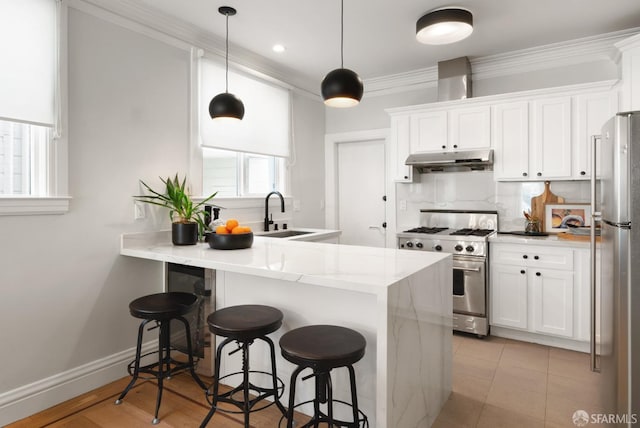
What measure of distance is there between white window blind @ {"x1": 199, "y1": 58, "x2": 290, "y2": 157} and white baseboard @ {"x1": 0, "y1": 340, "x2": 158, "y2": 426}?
6.00 ft

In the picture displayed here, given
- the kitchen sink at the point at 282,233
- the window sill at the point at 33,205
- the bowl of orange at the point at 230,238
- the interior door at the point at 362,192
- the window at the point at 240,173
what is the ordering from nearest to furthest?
the window sill at the point at 33,205
the bowl of orange at the point at 230,238
the window at the point at 240,173
the kitchen sink at the point at 282,233
the interior door at the point at 362,192

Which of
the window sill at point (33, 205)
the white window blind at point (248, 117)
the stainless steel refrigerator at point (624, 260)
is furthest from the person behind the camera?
the white window blind at point (248, 117)

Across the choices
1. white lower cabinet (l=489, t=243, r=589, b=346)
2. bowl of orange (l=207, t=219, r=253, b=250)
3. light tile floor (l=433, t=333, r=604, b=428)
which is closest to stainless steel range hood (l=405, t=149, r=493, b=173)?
white lower cabinet (l=489, t=243, r=589, b=346)

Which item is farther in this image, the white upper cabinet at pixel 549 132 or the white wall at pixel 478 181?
the white wall at pixel 478 181

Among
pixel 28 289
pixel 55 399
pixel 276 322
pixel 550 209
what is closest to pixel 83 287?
pixel 28 289

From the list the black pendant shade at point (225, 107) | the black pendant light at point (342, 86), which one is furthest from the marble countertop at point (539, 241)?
the black pendant shade at point (225, 107)

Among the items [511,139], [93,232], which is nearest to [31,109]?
[93,232]

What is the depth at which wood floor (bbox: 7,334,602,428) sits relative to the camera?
2.17 metres

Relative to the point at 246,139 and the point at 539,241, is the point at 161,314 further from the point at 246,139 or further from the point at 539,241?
the point at 539,241

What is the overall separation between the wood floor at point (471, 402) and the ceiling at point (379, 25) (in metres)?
2.67

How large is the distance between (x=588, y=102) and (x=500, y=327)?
2086mm

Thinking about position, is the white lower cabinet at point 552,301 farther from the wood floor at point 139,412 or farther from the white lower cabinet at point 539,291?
the wood floor at point 139,412

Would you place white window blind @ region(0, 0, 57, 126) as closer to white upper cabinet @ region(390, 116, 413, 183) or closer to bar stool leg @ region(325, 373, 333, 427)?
bar stool leg @ region(325, 373, 333, 427)

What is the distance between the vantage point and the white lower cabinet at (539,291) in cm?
313
